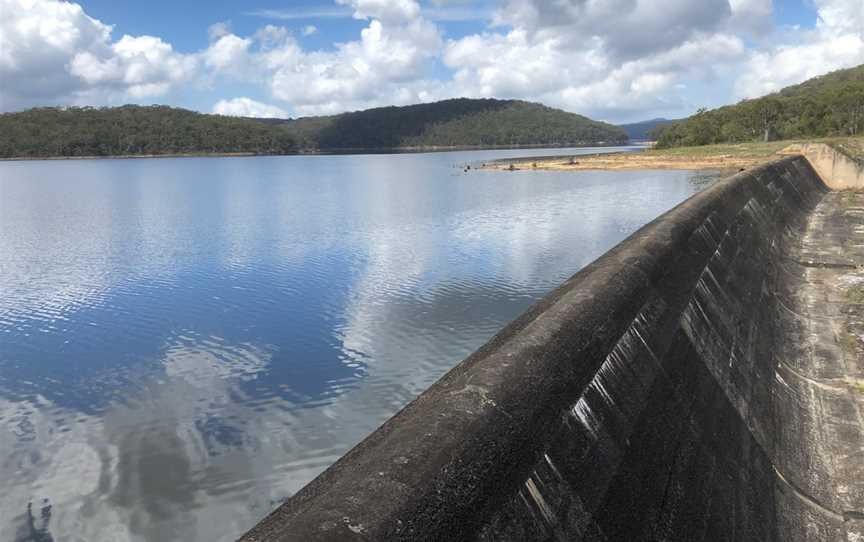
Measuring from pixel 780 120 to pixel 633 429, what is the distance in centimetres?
12214

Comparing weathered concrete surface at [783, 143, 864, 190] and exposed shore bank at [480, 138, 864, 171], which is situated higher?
exposed shore bank at [480, 138, 864, 171]

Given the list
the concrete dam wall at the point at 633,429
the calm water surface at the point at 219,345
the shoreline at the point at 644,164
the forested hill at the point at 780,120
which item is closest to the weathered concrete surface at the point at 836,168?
the calm water surface at the point at 219,345

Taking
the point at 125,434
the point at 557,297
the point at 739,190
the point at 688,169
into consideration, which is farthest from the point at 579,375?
the point at 688,169

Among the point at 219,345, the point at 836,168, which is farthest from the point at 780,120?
the point at 219,345

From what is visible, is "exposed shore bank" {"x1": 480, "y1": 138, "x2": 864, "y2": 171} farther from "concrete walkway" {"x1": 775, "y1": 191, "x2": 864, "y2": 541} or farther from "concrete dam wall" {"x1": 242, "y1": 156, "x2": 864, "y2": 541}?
"concrete dam wall" {"x1": 242, "y1": 156, "x2": 864, "y2": 541}

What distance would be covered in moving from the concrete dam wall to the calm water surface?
5.64 m

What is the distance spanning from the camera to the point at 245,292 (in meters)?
21.5

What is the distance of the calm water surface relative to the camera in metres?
10.1

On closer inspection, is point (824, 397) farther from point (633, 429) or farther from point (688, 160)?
point (688, 160)

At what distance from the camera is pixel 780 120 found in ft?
361

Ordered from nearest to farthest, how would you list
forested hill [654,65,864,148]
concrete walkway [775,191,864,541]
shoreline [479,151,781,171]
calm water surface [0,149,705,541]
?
1. concrete walkway [775,191,864,541]
2. calm water surface [0,149,705,541]
3. shoreline [479,151,781,171]
4. forested hill [654,65,864,148]

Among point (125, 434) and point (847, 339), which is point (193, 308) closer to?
point (125, 434)

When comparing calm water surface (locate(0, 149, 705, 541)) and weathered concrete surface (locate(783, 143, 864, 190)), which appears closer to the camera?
calm water surface (locate(0, 149, 705, 541))

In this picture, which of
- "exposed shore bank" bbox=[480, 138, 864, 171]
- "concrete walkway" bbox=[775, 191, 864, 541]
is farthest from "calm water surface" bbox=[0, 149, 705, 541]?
"exposed shore bank" bbox=[480, 138, 864, 171]
